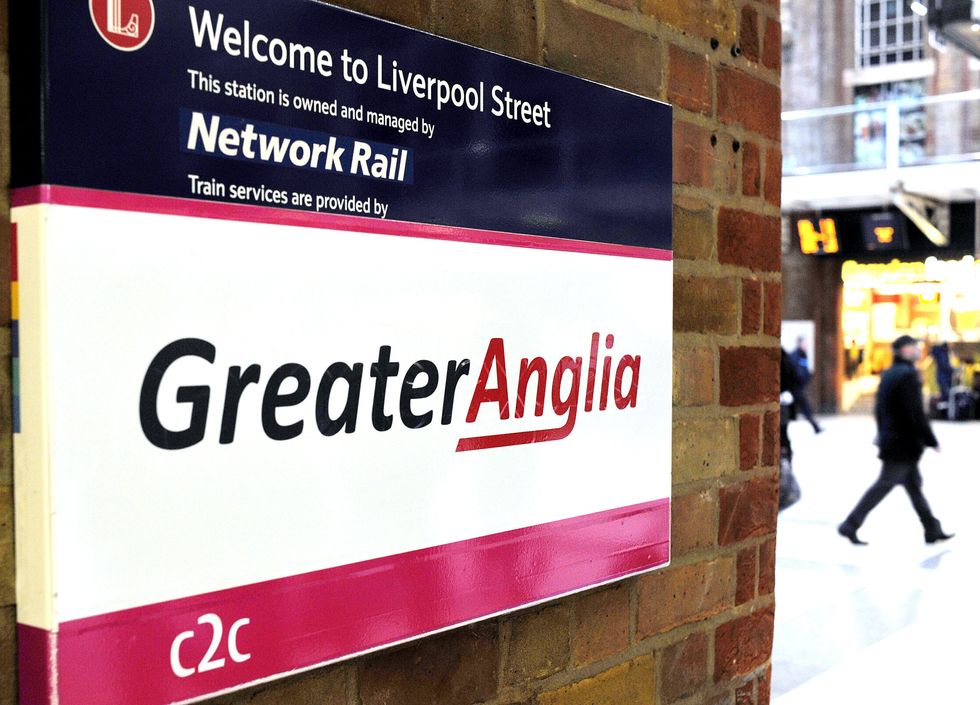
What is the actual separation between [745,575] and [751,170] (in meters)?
0.67

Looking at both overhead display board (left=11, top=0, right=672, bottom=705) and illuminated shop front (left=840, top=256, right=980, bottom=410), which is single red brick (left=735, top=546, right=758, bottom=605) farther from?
illuminated shop front (left=840, top=256, right=980, bottom=410)

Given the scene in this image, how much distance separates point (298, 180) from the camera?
99 cm

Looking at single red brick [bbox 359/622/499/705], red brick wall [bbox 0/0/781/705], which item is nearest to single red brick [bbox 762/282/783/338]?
red brick wall [bbox 0/0/781/705]

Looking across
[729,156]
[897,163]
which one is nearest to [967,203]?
[897,163]

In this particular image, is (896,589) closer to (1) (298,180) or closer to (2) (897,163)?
(1) (298,180)

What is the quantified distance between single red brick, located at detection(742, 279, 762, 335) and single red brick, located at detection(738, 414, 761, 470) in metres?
0.14

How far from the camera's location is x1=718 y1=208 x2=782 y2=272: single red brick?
1.66 metres

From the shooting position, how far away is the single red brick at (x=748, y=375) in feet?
5.48

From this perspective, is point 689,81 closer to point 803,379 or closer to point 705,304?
point 705,304

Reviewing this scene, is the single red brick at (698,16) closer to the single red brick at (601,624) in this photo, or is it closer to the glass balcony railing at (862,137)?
the single red brick at (601,624)

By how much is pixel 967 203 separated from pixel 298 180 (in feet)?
61.6

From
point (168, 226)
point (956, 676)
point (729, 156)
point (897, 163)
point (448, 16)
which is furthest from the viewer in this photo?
point (897, 163)

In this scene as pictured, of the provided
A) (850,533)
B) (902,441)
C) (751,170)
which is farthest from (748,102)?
(902,441)

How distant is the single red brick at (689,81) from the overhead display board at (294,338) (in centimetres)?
19
